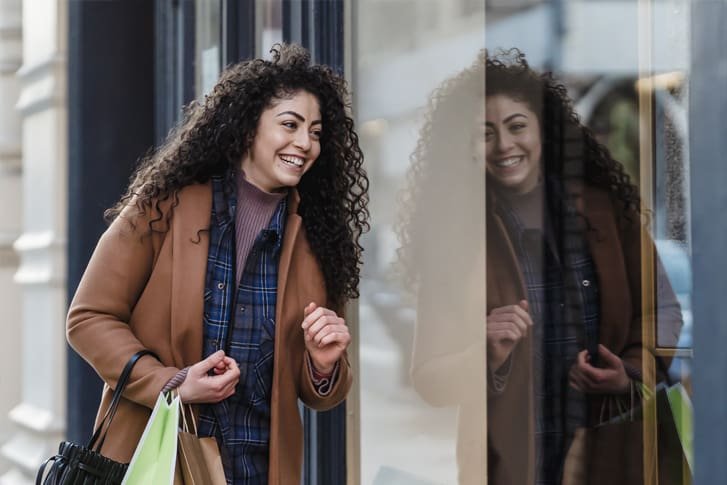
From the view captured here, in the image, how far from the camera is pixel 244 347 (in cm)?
244

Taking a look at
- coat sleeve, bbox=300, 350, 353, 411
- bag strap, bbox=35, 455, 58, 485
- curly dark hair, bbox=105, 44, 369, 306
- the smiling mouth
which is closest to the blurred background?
the smiling mouth

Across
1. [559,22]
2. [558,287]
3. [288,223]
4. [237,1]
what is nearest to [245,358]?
[288,223]

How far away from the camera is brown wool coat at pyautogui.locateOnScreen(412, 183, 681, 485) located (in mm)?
2598

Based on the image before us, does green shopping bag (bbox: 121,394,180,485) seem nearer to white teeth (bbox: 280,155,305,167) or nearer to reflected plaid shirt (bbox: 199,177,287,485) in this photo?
reflected plaid shirt (bbox: 199,177,287,485)

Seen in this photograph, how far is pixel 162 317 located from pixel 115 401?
22 centimetres

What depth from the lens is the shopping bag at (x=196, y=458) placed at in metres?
2.23

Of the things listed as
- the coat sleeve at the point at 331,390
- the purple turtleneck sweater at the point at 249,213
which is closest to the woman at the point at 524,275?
the coat sleeve at the point at 331,390

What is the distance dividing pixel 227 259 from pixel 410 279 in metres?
1.00

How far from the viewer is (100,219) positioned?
496cm

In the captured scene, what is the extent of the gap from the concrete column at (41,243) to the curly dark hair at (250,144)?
101 inches

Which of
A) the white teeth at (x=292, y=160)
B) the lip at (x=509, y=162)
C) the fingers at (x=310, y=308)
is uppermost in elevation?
the lip at (x=509, y=162)

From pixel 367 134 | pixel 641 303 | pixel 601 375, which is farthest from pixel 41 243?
pixel 641 303

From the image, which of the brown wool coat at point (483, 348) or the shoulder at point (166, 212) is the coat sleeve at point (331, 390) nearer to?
the shoulder at point (166, 212)

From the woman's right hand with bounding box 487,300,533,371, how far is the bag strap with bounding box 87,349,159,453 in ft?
3.35
